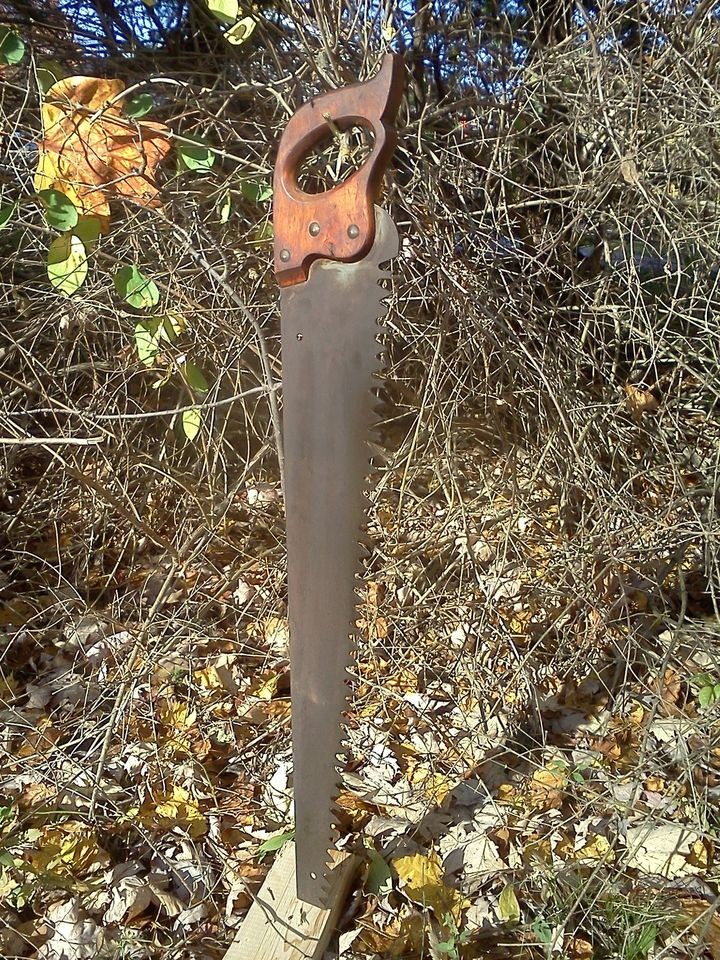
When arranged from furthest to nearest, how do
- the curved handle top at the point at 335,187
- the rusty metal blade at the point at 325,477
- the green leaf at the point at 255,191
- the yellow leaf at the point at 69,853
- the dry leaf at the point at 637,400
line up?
the dry leaf at the point at 637,400, the green leaf at the point at 255,191, the yellow leaf at the point at 69,853, the rusty metal blade at the point at 325,477, the curved handle top at the point at 335,187

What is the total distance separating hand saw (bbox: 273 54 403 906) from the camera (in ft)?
3.31

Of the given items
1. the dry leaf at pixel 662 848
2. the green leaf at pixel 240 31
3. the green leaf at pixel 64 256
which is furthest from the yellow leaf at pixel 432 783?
the green leaf at pixel 240 31

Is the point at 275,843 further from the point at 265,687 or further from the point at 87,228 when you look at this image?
the point at 87,228

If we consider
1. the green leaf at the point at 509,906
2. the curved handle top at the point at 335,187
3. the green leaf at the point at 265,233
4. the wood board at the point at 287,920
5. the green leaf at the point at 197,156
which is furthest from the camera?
the green leaf at the point at 265,233

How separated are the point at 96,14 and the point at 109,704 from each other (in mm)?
2189

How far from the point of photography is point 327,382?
3.71ft

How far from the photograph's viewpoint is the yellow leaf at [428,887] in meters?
1.54

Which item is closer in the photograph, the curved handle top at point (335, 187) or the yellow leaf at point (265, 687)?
the curved handle top at point (335, 187)

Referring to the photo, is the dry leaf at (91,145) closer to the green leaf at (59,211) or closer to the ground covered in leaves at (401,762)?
the green leaf at (59,211)

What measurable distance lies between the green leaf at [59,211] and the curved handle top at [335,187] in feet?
2.14

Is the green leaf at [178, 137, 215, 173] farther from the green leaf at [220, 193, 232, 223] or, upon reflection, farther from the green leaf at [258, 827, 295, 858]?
the green leaf at [258, 827, 295, 858]

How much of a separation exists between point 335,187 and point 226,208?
3.32 ft

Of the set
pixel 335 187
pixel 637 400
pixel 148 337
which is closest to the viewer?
pixel 335 187

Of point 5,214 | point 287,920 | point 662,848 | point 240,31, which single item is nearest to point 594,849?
point 662,848
